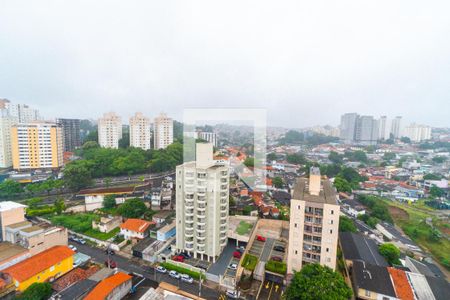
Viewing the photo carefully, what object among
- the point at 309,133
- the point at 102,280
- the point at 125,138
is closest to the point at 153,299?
the point at 102,280

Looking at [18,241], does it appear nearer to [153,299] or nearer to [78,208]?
[78,208]

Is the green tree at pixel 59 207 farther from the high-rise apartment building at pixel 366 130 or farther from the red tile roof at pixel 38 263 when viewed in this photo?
the high-rise apartment building at pixel 366 130

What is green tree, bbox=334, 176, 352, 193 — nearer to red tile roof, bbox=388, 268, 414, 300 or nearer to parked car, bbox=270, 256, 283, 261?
red tile roof, bbox=388, 268, 414, 300

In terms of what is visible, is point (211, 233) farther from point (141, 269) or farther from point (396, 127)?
point (396, 127)

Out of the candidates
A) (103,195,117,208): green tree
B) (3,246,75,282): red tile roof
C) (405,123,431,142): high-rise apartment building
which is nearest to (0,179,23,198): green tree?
(103,195,117,208): green tree

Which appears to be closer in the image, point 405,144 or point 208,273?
point 208,273

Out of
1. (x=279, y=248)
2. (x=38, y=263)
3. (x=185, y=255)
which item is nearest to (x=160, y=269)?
(x=185, y=255)

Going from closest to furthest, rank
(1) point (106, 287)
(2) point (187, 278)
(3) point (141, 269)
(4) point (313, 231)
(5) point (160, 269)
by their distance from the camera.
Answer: (1) point (106, 287) < (4) point (313, 231) < (2) point (187, 278) < (5) point (160, 269) < (3) point (141, 269)
